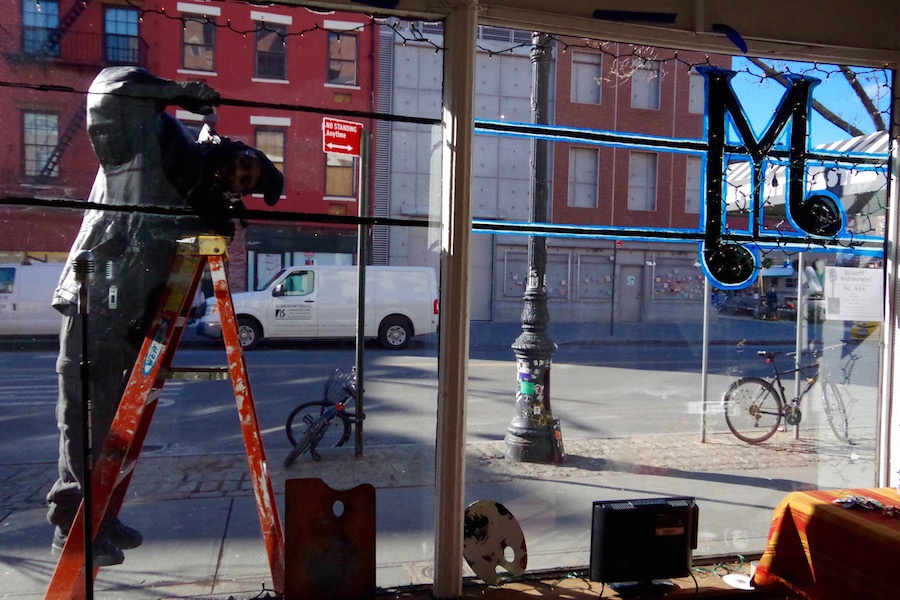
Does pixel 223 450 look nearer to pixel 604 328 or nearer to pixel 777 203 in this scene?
pixel 604 328

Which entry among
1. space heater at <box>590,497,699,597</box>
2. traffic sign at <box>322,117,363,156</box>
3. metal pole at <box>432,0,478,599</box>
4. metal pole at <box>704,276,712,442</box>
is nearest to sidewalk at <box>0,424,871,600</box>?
metal pole at <box>432,0,478,599</box>

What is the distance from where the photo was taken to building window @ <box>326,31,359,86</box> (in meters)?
3.54

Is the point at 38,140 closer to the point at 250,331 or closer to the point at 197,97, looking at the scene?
the point at 197,97

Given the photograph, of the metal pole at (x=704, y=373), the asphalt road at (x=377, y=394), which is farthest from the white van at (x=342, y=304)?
the metal pole at (x=704, y=373)

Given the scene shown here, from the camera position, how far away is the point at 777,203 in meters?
4.27

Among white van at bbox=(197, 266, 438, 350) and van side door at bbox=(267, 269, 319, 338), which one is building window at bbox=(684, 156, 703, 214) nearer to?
white van at bbox=(197, 266, 438, 350)

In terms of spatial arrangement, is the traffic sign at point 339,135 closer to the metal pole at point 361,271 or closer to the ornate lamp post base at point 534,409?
the metal pole at point 361,271

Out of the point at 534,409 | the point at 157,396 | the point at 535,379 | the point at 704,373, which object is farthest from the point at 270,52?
the point at 704,373

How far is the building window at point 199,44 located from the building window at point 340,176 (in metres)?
0.73

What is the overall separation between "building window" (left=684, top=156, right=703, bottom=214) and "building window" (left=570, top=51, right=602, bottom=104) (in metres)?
0.80

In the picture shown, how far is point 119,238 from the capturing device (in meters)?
3.11

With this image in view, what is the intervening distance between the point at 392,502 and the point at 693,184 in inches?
109

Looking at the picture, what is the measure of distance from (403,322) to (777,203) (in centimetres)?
252

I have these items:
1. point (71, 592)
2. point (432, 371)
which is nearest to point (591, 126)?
point (432, 371)
